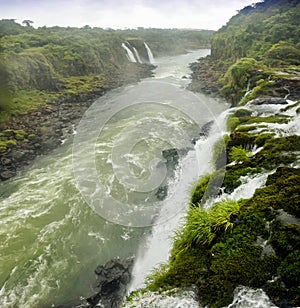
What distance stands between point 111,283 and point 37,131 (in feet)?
66.3

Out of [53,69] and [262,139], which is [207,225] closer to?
[262,139]

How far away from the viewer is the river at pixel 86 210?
1045cm

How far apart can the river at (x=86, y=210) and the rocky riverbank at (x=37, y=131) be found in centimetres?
130

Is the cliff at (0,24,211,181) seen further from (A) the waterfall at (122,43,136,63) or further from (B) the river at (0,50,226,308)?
(B) the river at (0,50,226,308)

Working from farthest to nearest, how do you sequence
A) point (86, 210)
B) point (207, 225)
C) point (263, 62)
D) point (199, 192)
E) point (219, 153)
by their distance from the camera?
1. point (263, 62)
2. point (86, 210)
3. point (219, 153)
4. point (199, 192)
5. point (207, 225)

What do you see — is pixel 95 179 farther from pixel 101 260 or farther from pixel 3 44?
pixel 3 44

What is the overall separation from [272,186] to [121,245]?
7.62m

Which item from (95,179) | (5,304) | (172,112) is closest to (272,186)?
(5,304)

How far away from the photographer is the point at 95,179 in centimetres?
1714

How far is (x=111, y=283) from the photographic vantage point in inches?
381

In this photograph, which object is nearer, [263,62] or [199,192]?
[199,192]

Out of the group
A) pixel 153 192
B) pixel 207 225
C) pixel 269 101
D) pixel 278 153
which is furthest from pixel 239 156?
pixel 269 101

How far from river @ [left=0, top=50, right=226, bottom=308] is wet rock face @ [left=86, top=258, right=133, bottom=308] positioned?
0.42 meters

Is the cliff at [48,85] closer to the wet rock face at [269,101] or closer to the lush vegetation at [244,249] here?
the lush vegetation at [244,249]
